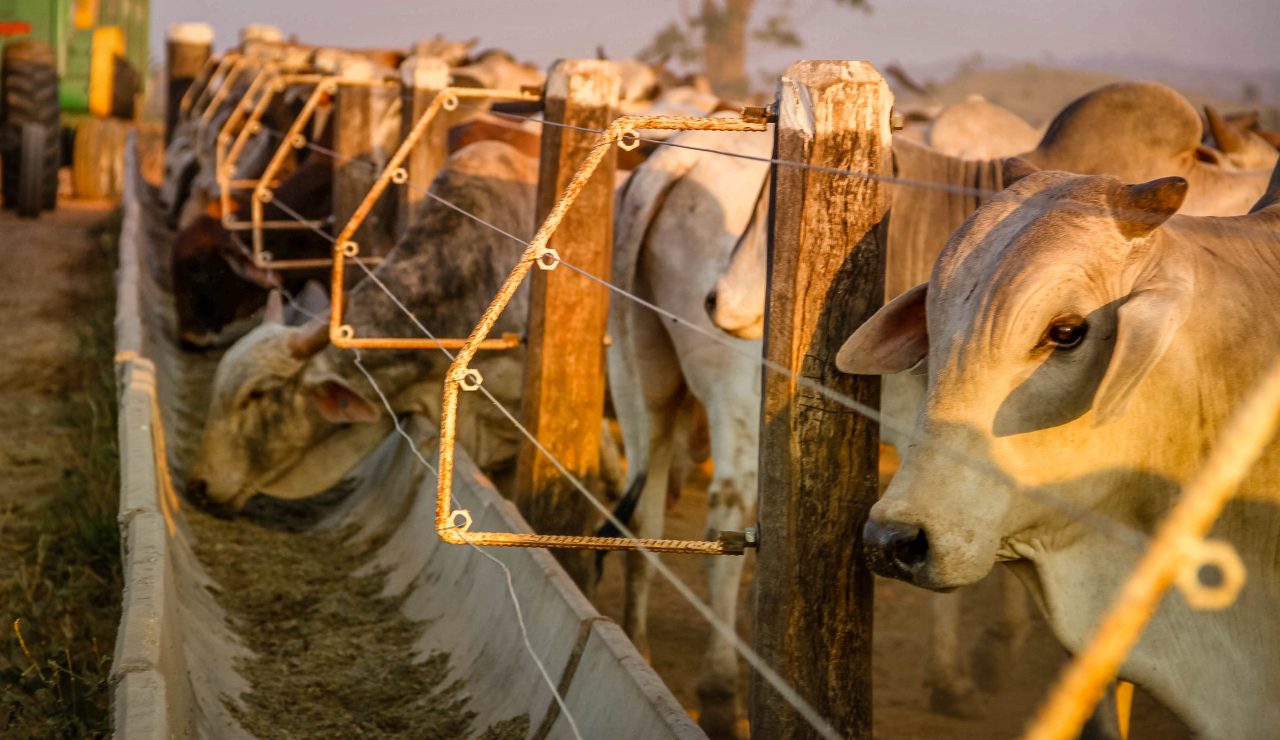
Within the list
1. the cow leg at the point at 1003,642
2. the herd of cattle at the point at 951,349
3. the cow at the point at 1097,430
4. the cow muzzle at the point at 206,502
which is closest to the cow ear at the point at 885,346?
the herd of cattle at the point at 951,349

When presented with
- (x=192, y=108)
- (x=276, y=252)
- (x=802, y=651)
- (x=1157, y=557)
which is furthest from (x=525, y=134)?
(x=192, y=108)

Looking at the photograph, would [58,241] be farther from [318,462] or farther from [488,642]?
[488,642]

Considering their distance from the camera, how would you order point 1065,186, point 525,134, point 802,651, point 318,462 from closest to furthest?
point 1065,186 < point 802,651 < point 318,462 < point 525,134

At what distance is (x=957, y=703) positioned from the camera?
197 inches

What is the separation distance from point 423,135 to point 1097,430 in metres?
4.90

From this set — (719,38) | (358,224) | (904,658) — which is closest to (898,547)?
(358,224)

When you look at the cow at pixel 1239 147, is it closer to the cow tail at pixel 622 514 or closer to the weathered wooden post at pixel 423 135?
the cow tail at pixel 622 514

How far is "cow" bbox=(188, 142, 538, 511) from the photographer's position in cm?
593

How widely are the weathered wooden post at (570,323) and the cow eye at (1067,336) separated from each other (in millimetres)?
2234

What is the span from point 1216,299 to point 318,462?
4.20 m

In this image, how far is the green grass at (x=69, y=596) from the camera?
12.4 feet

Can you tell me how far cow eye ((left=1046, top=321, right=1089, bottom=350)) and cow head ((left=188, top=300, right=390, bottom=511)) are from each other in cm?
372

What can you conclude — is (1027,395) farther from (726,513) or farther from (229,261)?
(229,261)

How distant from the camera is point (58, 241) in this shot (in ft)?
41.4
